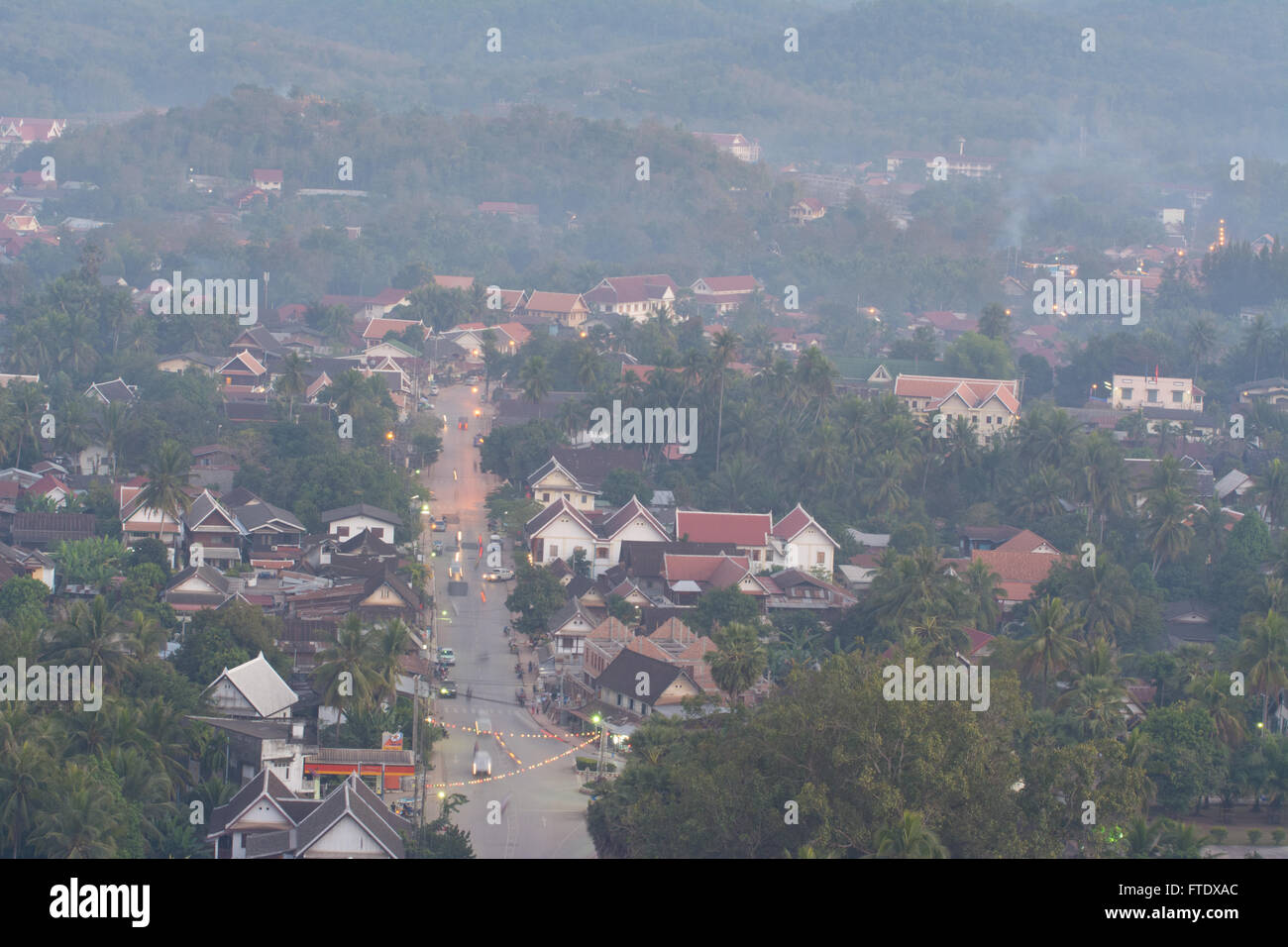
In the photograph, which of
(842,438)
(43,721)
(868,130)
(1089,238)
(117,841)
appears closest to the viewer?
(117,841)

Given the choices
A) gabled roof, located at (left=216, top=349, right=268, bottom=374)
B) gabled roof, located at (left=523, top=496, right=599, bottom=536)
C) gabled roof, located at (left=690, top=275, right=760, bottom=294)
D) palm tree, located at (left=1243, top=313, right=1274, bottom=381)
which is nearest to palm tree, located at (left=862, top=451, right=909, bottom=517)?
gabled roof, located at (left=523, top=496, right=599, bottom=536)

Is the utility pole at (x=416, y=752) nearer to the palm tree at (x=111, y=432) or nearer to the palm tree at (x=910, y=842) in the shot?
the palm tree at (x=910, y=842)

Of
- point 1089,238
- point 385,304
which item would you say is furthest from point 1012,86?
point 385,304

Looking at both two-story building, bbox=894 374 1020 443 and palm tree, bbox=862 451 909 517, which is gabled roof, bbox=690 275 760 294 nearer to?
two-story building, bbox=894 374 1020 443

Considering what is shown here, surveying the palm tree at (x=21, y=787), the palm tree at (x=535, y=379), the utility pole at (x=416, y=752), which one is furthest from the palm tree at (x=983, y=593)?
the palm tree at (x=21, y=787)
